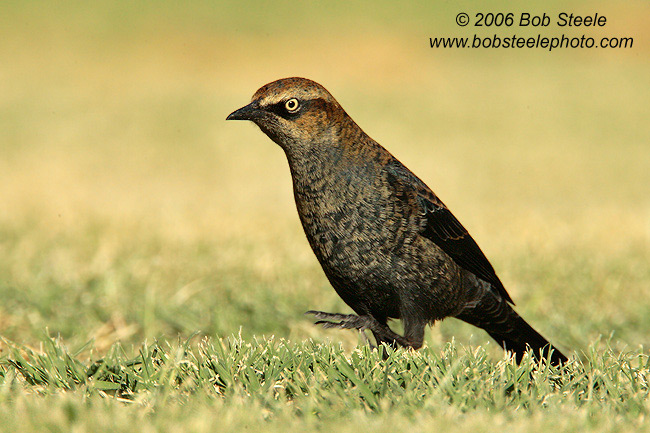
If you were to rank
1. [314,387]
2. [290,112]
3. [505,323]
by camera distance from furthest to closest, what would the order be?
1. [505,323]
2. [290,112]
3. [314,387]

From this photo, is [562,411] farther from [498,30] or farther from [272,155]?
[498,30]

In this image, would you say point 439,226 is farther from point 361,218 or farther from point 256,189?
point 256,189

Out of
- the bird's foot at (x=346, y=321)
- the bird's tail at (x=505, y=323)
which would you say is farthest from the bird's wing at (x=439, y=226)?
the bird's foot at (x=346, y=321)

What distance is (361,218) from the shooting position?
150 inches

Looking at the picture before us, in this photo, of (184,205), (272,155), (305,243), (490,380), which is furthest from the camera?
(272,155)

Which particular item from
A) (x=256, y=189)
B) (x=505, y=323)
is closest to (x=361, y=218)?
(x=505, y=323)

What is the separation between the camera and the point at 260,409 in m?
3.03

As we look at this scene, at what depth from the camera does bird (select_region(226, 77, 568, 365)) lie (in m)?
3.81

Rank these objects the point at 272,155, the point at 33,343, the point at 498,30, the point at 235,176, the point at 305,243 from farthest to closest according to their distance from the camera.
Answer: the point at 498,30, the point at 272,155, the point at 235,176, the point at 305,243, the point at 33,343

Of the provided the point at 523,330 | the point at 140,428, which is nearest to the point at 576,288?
the point at 523,330

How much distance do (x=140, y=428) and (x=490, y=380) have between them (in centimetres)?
148

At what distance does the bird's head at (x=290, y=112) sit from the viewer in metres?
3.93

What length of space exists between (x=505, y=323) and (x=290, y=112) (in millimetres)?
1765

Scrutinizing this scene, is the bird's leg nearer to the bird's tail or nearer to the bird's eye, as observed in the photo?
the bird's tail
